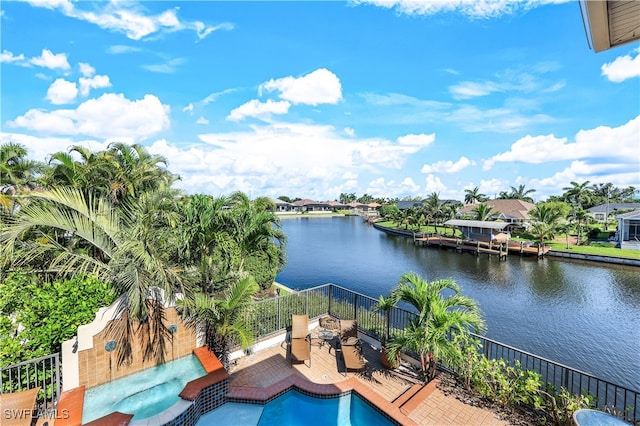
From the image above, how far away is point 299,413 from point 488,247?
28198 mm

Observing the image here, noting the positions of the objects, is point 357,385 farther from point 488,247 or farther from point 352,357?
point 488,247

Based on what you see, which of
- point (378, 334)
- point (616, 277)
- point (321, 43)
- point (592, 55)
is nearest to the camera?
point (592, 55)

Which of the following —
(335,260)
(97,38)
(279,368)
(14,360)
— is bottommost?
(335,260)

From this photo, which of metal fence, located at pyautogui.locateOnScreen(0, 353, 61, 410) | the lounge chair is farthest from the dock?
metal fence, located at pyautogui.locateOnScreen(0, 353, 61, 410)

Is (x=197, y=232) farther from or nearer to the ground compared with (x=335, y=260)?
farther from the ground

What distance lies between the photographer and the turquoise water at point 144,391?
4562 millimetres

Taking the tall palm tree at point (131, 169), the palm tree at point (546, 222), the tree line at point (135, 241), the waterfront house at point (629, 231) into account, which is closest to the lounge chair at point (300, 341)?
the tree line at point (135, 241)

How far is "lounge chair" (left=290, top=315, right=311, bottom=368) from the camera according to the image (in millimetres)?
6164

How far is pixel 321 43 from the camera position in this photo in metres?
7.76

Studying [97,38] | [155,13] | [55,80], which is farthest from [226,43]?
[55,80]

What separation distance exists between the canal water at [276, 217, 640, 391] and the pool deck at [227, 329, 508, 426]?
6.69m

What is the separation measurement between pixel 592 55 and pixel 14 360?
7290 mm

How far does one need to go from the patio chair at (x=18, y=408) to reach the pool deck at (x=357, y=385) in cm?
269

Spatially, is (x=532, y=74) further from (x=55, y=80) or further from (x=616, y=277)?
(x=616, y=277)
